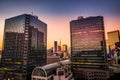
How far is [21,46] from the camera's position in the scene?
26.4m

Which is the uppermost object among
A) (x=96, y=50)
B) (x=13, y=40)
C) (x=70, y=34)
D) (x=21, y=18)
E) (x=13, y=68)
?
(x=21, y=18)

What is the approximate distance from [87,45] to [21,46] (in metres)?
18.3

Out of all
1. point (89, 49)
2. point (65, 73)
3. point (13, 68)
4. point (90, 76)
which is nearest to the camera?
point (65, 73)

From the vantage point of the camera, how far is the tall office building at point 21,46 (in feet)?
82.6

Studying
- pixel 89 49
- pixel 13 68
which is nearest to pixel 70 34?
pixel 89 49

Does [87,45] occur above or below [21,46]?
above

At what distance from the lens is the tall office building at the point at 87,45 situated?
2847cm

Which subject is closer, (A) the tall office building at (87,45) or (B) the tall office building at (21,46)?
(B) the tall office building at (21,46)

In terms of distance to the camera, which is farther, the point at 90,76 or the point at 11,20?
the point at 11,20

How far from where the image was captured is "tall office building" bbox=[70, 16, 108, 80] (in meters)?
28.5

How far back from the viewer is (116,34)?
5544cm

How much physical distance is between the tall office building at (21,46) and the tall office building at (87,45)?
1127 cm

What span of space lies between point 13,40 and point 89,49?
69.3 feet

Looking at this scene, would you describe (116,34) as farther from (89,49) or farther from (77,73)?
(77,73)
